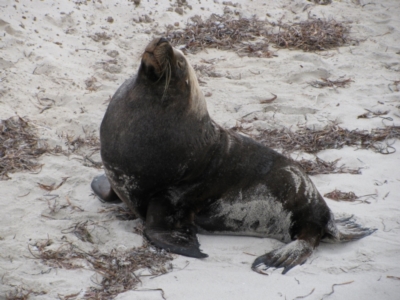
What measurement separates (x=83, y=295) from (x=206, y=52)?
4648 mm

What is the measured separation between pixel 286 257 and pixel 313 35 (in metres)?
4.68

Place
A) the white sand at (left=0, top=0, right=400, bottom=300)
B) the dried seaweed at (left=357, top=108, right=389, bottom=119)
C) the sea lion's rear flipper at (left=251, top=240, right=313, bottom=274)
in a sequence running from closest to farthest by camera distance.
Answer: the white sand at (left=0, top=0, right=400, bottom=300)
the sea lion's rear flipper at (left=251, top=240, right=313, bottom=274)
the dried seaweed at (left=357, top=108, right=389, bottom=119)

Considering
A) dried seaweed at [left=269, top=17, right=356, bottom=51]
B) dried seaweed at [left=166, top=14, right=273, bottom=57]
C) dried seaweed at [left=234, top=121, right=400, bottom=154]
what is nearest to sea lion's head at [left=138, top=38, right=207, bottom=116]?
dried seaweed at [left=234, top=121, right=400, bottom=154]

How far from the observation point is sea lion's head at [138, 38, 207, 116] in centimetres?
388

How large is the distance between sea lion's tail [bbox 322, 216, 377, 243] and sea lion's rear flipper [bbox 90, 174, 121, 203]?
1.62 metres

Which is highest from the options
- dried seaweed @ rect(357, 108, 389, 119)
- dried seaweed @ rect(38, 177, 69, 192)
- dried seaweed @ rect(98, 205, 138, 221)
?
dried seaweed @ rect(357, 108, 389, 119)

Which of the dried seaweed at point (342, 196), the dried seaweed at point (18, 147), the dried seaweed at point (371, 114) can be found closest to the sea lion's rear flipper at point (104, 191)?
the dried seaweed at point (18, 147)

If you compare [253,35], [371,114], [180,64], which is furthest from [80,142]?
[253,35]

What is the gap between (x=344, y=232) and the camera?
4281mm

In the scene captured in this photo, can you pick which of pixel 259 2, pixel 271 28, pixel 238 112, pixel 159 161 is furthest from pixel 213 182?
pixel 259 2

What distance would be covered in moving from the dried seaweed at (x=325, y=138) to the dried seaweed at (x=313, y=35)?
209 centimetres

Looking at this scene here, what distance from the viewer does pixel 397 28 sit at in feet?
27.7

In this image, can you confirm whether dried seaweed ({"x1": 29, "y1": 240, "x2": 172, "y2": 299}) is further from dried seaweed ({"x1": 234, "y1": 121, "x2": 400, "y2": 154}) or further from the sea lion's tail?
dried seaweed ({"x1": 234, "y1": 121, "x2": 400, "y2": 154})

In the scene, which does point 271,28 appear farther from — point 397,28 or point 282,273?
point 282,273
